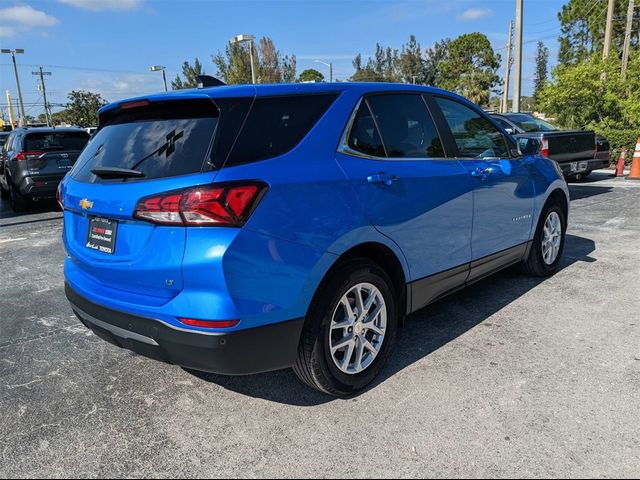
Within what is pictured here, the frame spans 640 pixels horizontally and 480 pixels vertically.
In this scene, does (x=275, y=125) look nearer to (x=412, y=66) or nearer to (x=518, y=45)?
(x=518, y=45)

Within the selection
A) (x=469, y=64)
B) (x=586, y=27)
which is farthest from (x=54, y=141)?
(x=469, y=64)

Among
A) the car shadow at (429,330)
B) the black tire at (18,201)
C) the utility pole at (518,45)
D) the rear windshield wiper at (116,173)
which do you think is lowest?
the car shadow at (429,330)

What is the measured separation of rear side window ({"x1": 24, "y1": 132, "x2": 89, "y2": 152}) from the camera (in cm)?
1002

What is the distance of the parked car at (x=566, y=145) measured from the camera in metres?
9.51

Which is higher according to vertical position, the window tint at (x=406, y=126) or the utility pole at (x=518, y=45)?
the utility pole at (x=518, y=45)

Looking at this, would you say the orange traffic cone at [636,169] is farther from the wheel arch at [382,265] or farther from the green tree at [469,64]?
the green tree at [469,64]

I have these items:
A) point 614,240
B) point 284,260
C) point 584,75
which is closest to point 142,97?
point 284,260

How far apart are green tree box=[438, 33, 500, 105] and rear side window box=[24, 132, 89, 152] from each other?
56.0 metres

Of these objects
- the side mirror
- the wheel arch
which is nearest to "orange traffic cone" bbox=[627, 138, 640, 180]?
the side mirror

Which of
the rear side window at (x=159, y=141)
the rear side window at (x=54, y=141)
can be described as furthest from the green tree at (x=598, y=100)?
the rear side window at (x=159, y=141)

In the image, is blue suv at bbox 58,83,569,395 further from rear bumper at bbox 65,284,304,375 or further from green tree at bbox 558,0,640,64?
green tree at bbox 558,0,640,64

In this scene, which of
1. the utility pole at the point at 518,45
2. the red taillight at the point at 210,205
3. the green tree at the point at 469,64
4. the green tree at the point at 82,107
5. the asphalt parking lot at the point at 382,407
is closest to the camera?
the red taillight at the point at 210,205

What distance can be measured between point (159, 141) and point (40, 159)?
28.9 feet

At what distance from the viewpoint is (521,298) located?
14.8 ft
